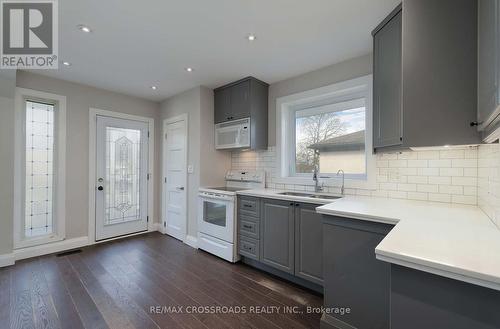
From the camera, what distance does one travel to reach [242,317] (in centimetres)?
186

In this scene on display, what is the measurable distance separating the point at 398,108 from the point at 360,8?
87 cm

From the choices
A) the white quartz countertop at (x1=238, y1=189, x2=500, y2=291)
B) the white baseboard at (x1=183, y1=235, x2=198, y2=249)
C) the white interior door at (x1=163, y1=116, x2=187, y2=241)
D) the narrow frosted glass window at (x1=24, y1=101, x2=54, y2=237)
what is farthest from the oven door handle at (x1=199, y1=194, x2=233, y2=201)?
the narrow frosted glass window at (x1=24, y1=101, x2=54, y2=237)

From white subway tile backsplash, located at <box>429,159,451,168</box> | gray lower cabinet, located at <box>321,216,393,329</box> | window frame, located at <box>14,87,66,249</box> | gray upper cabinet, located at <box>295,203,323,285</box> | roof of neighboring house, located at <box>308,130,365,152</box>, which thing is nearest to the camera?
gray lower cabinet, located at <box>321,216,393,329</box>

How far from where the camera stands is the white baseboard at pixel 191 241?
11.4 ft

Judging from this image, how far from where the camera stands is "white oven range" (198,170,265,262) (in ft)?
9.53

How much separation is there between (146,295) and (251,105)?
2.57m

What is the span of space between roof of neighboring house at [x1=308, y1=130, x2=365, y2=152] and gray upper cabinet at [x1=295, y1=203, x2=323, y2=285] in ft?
3.33

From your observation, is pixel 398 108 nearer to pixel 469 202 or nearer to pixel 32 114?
pixel 469 202

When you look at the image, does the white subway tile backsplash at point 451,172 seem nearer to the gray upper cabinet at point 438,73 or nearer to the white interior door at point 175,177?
the gray upper cabinet at point 438,73

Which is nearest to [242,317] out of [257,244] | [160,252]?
[257,244]

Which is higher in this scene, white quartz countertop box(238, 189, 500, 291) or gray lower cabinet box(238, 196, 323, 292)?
white quartz countertop box(238, 189, 500, 291)

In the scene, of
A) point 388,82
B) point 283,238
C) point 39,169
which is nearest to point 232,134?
point 283,238

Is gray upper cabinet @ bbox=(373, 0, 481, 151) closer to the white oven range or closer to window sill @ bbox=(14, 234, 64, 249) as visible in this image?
the white oven range

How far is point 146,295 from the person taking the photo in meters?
2.16
